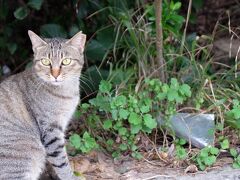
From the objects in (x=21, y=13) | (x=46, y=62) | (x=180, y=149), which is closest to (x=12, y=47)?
(x=21, y=13)

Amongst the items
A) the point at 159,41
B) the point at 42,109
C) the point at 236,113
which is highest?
the point at 159,41

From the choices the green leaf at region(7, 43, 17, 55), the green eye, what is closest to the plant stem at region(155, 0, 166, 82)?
the green eye

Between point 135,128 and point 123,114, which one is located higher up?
Answer: point 123,114

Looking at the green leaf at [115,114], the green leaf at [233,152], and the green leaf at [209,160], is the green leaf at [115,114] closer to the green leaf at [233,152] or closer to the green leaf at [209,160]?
the green leaf at [209,160]

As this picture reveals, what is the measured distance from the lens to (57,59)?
4219 mm

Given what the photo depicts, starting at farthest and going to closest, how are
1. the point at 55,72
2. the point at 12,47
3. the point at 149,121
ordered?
the point at 12,47
the point at 149,121
the point at 55,72

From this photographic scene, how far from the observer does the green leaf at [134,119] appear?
442cm

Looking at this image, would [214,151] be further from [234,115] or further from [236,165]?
[234,115]

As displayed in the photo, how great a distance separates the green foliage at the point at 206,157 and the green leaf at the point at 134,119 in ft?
1.84

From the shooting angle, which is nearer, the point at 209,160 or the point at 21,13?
the point at 209,160

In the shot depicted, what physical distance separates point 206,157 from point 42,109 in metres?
1.36

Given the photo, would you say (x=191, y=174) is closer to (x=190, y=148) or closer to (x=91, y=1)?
(x=190, y=148)

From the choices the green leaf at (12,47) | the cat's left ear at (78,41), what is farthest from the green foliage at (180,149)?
the green leaf at (12,47)

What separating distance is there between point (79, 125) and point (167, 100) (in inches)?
39.1
